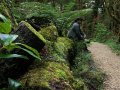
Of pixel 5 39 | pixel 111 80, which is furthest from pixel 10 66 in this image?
pixel 111 80

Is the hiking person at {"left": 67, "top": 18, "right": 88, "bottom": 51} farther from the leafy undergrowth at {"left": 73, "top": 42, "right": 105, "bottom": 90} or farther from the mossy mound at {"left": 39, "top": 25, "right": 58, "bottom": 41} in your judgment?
the mossy mound at {"left": 39, "top": 25, "right": 58, "bottom": 41}

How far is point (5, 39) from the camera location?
126 inches

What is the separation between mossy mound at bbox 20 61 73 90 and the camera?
4160mm

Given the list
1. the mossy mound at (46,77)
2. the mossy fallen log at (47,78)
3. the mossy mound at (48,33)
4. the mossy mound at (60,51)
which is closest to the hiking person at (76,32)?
the mossy mound at (60,51)

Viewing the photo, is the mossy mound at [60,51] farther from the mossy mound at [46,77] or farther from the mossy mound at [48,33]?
the mossy mound at [46,77]

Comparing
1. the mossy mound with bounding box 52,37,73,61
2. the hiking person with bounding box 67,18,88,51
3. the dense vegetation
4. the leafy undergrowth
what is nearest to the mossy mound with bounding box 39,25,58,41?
the dense vegetation

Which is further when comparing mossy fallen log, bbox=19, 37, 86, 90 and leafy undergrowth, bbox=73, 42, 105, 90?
leafy undergrowth, bbox=73, 42, 105, 90

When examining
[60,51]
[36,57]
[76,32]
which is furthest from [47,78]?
[76,32]

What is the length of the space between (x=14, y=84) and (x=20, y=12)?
235 inches

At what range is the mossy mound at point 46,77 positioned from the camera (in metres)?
4.16

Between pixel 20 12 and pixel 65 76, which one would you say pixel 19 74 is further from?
pixel 20 12

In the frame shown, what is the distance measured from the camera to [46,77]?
439 centimetres

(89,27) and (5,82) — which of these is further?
(89,27)

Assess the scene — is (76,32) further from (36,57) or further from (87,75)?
(36,57)
